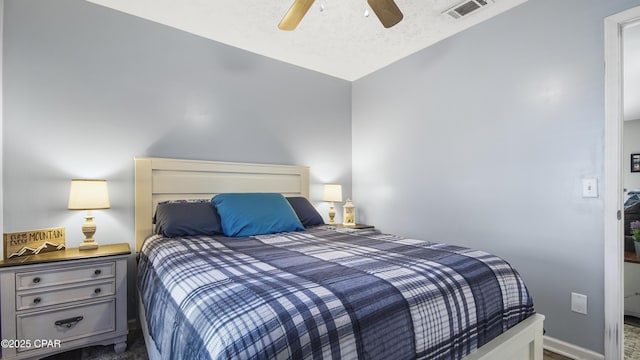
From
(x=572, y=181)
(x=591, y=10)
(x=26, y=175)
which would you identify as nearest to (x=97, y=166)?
(x=26, y=175)

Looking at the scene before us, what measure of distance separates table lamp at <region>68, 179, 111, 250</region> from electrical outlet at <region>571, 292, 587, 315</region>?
3.16 metres

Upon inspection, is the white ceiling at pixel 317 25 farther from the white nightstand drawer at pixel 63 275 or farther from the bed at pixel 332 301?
the white nightstand drawer at pixel 63 275

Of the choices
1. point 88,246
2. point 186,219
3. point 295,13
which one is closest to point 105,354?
point 88,246

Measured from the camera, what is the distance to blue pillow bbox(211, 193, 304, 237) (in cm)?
219

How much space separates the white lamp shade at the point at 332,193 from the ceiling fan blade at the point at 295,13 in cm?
181

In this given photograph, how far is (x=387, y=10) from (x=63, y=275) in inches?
98.5

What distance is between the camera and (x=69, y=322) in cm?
177

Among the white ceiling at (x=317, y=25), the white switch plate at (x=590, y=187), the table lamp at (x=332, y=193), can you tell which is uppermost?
the white ceiling at (x=317, y=25)

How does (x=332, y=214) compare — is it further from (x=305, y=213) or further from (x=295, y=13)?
(x=295, y=13)

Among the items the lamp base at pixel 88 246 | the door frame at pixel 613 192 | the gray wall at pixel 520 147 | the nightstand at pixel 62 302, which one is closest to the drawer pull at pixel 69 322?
the nightstand at pixel 62 302

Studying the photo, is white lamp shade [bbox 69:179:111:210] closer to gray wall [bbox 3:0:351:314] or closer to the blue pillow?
gray wall [bbox 3:0:351:314]

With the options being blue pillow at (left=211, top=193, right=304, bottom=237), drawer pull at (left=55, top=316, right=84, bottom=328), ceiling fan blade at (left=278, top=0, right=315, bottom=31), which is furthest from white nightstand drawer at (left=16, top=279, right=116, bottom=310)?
ceiling fan blade at (left=278, top=0, right=315, bottom=31)

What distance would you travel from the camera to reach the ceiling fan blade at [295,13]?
1690 millimetres

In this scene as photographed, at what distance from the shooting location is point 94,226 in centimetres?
204
